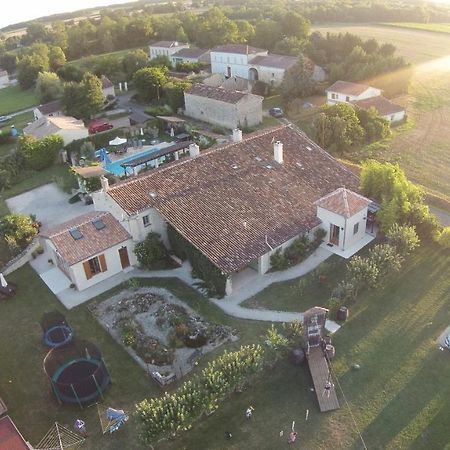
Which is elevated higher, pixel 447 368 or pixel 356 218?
pixel 356 218

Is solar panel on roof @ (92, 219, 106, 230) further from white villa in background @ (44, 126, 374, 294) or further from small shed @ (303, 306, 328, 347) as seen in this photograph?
small shed @ (303, 306, 328, 347)

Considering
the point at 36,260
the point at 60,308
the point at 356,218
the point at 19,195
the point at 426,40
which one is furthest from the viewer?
the point at 426,40

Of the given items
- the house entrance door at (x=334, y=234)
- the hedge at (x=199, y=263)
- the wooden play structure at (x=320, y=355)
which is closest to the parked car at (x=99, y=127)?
the hedge at (x=199, y=263)

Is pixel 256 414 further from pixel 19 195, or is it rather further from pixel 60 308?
pixel 19 195

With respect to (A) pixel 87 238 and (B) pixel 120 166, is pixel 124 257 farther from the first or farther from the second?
(B) pixel 120 166

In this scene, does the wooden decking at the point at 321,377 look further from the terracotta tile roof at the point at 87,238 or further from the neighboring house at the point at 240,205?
the terracotta tile roof at the point at 87,238

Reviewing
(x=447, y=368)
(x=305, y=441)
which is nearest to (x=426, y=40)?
(x=447, y=368)

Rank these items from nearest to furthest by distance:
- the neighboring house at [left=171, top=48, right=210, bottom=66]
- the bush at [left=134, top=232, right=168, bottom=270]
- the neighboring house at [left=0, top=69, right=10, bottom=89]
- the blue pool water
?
the bush at [left=134, top=232, right=168, bottom=270] < the blue pool water < the neighboring house at [left=171, top=48, right=210, bottom=66] < the neighboring house at [left=0, top=69, right=10, bottom=89]

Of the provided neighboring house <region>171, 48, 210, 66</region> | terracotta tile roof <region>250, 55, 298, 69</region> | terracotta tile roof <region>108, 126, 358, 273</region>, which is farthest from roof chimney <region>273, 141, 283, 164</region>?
neighboring house <region>171, 48, 210, 66</region>
